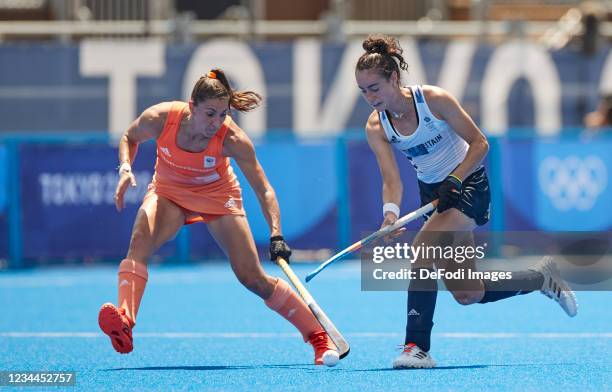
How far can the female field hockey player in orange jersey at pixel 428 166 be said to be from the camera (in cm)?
767

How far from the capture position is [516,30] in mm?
17266

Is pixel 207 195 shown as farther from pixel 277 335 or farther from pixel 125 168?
pixel 277 335

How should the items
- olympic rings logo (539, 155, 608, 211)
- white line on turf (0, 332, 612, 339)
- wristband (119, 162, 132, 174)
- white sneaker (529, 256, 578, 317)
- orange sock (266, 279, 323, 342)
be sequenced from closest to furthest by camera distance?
wristband (119, 162, 132, 174)
orange sock (266, 279, 323, 342)
white sneaker (529, 256, 578, 317)
white line on turf (0, 332, 612, 339)
olympic rings logo (539, 155, 608, 211)

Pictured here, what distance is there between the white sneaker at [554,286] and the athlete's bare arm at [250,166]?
1.77 meters

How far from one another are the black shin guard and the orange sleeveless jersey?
1.62 m

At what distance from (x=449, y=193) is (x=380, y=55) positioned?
913mm

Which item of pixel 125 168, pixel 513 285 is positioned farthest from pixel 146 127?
pixel 513 285

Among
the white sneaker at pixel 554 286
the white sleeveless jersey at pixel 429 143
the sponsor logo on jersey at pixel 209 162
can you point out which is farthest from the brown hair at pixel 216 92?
the white sneaker at pixel 554 286

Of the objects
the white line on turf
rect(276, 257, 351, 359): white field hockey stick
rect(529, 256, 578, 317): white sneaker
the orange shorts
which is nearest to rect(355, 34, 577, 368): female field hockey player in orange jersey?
rect(529, 256, 578, 317): white sneaker

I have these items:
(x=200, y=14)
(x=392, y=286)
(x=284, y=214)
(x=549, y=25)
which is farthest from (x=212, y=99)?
(x=200, y=14)

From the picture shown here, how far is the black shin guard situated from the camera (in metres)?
8.16

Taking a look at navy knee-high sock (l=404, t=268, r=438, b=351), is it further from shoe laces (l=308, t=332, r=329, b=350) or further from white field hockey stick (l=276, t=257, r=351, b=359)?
shoe laces (l=308, t=332, r=329, b=350)

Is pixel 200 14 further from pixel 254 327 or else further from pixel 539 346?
pixel 539 346

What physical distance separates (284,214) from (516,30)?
4.31 metres
